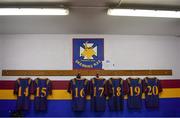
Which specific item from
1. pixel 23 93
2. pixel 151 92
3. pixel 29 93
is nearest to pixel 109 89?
pixel 151 92

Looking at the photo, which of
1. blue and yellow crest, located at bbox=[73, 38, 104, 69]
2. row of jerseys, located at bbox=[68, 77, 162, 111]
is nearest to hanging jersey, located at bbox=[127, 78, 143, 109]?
row of jerseys, located at bbox=[68, 77, 162, 111]

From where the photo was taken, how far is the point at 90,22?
475 centimetres

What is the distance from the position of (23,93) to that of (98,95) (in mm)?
1780

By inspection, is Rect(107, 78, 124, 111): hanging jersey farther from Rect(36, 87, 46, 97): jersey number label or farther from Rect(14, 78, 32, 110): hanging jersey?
Rect(14, 78, 32, 110): hanging jersey

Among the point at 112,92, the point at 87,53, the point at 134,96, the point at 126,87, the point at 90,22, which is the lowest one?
the point at 134,96

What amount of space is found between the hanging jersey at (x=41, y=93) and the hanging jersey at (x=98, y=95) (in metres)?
1.04

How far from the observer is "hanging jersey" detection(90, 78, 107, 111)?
547 centimetres

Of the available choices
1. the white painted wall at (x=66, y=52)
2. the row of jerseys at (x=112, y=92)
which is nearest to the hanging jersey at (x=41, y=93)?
the white painted wall at (x=66, y=52)

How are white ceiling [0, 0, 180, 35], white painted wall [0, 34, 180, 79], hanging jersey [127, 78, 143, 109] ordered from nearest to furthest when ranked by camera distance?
white ceiling [0, 0, 180, 35] → hanging jersey [127, 78, 143, 109] → white painted wall [0, 34, 180, 79]

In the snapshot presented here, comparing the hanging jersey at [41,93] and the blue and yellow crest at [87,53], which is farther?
the blue and yellow crest at [87,53]

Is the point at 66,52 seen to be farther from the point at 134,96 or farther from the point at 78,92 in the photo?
the point at 134,96

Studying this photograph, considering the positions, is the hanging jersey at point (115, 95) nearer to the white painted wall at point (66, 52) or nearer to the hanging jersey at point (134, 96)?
the hanging jersey at point (134, 96)

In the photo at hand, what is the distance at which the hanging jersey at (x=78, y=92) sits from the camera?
17.9ft

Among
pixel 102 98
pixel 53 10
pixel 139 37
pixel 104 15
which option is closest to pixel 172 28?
pixel 139 37
